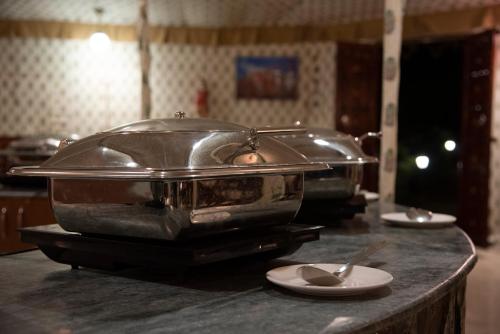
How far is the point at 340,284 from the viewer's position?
922 millimetres

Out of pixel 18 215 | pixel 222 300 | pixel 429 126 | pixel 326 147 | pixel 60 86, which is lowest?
pixel 18 215

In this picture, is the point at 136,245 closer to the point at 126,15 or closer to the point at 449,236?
the point at 449,236

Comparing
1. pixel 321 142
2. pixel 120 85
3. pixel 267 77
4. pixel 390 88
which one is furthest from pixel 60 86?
pixel 321 142

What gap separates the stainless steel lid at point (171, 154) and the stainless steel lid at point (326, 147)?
1.70 feet

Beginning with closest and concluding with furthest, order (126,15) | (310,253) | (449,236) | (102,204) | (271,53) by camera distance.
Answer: (102,204), (310,253), (449,236), (126,15), (271,53)

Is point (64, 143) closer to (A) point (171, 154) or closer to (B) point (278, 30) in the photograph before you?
(A) point (171, 154)

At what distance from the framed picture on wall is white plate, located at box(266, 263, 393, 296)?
5.59m

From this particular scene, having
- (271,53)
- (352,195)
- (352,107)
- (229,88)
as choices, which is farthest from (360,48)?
(352,195)

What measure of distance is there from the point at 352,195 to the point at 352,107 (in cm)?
457

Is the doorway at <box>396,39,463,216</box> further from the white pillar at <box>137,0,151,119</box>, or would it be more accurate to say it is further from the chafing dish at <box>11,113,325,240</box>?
the chafing dish at <box>11,113,325,240</box>

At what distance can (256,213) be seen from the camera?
39.8 inches

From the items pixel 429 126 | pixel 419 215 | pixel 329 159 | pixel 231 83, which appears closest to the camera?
pixel 329 159

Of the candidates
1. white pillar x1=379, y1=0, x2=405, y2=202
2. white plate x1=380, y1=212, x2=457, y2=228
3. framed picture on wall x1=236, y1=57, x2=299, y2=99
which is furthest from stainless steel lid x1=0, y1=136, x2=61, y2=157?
framed picture on wall x1=236, y1=57, x2=299, y2=99

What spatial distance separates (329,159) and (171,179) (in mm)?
812
